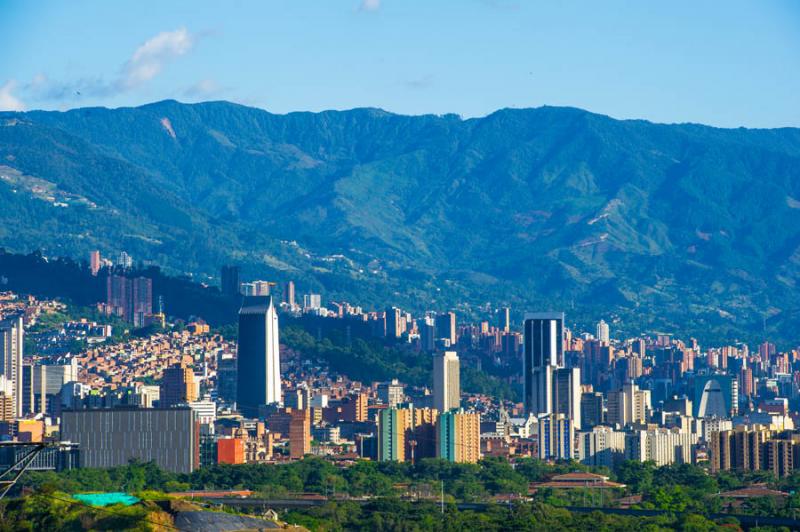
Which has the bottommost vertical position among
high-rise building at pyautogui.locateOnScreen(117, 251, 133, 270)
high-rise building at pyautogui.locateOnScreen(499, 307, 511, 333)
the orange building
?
the orange building

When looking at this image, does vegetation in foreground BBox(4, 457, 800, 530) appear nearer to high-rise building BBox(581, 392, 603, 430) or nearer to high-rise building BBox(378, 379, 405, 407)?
high-rise building BBox(581, 392, 603, 430)

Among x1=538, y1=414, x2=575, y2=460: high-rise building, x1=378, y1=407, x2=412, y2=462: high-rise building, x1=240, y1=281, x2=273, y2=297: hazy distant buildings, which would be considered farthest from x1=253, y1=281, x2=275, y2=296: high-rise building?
x1=378, y1=407, x2=412, y2=462: high-rise building

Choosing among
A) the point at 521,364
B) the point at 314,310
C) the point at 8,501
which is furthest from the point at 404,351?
the point at 8,501

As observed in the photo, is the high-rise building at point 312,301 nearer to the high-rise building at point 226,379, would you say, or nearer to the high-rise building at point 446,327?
the high-rise building at point 446,327

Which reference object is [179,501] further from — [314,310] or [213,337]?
[314,310]

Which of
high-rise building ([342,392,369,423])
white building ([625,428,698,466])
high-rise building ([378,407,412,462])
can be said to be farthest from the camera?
high-rise building ([342,392,369,423])

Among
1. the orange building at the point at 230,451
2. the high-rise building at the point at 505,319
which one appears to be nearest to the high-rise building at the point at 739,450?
the orange building at the point at 230,451

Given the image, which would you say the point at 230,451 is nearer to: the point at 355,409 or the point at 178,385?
the point at 178,385
